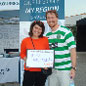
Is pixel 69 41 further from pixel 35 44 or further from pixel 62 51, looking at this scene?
pixel 35 44

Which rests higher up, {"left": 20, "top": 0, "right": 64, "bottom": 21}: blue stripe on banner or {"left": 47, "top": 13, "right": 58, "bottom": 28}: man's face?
{"left": 20, "top": 0, "right": 64, "bottom": 21}: blue stripe on banner

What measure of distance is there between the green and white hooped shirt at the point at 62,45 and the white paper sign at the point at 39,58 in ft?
0.35

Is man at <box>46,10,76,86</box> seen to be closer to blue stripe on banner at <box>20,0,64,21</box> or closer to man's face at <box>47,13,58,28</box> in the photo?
man's face at <box>47,13,58,28</box>

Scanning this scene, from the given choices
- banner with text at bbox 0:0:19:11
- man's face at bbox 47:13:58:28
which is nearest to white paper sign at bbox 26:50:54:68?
man's face at bbox 47:13:58:28

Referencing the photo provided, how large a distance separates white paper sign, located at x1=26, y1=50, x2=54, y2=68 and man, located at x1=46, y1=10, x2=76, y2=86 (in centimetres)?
10

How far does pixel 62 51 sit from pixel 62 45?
7 centimetres

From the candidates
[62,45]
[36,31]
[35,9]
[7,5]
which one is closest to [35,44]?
[36,31]

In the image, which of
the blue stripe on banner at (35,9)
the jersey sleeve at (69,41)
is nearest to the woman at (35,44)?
the jersey sleeve at (69,41)

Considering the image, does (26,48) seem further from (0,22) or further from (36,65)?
(0,22)

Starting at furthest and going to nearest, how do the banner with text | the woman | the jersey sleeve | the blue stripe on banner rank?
the banner with text
the blue stripe on banner
the woman
the jersey sleeve

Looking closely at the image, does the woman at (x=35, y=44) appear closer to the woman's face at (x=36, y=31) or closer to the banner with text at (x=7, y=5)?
the woman's face at (x=36, y=31)

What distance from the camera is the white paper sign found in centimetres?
313

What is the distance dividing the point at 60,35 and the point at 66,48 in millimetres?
178

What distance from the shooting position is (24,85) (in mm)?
3281
